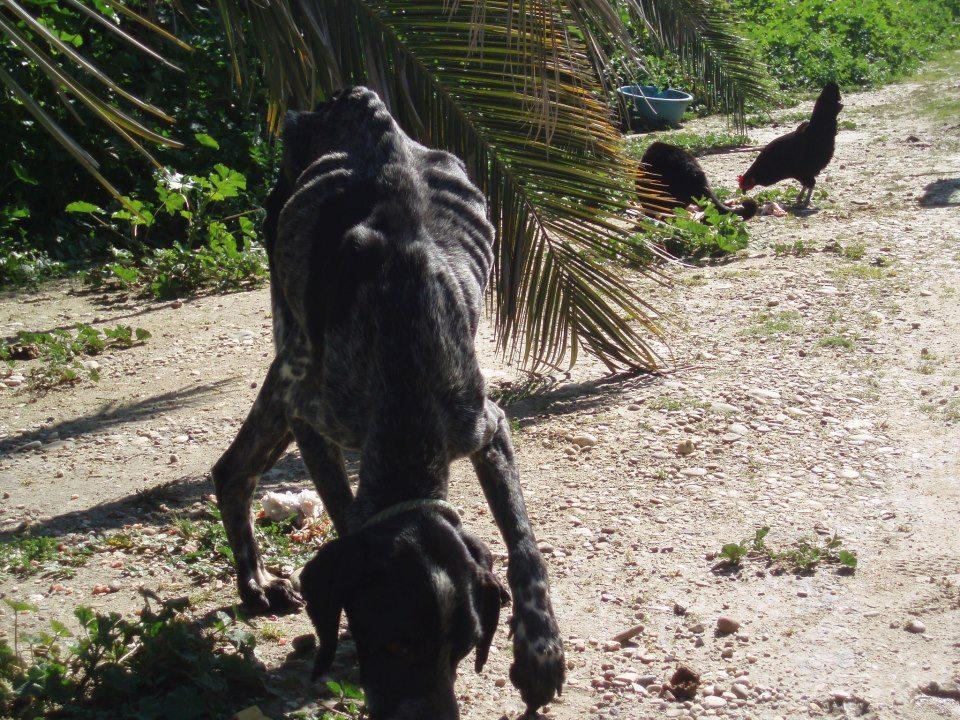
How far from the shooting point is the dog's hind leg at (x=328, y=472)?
394 centimetres

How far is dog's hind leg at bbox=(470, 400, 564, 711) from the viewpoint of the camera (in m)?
3.41

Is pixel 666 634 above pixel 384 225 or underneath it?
underneath

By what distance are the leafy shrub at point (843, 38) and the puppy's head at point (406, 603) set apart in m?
16.0

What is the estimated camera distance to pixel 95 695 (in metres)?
3.54

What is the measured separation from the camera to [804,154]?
34.9 feet

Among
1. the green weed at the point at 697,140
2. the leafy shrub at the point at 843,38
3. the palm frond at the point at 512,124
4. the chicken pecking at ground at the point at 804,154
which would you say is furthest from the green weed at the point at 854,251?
the leafy shrub at the point at 843,38

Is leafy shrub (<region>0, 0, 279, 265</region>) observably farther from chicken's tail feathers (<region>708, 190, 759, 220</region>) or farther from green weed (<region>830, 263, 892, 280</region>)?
green weed (<region>830, 263, 892, 280</region>)

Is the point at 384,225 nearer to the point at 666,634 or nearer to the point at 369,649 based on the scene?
the point at 369,649

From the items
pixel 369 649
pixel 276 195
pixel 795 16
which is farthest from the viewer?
pixel 795 16

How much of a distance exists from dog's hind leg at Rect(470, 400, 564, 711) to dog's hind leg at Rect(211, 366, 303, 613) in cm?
99

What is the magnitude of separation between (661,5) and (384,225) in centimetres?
485

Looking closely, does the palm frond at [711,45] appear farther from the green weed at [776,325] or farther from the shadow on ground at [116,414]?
the shadow on ground at [116,414]

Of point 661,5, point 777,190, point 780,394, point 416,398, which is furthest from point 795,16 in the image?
point 416,398

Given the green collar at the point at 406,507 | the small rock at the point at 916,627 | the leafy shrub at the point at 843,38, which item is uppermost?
the leafy shrub at the point at 843,38
